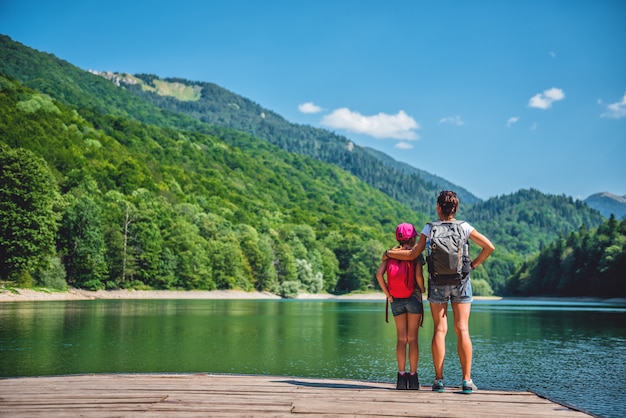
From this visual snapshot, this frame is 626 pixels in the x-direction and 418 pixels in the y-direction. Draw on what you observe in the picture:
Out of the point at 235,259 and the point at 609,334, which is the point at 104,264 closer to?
the point at 235,259

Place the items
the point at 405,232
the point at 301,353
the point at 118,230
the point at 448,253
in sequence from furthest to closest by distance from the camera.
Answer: the point at 118,230 → the point at 301,353 → the point at 405,232 → the point at 448,253

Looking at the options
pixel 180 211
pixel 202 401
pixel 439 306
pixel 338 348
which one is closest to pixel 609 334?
pixel 338 348

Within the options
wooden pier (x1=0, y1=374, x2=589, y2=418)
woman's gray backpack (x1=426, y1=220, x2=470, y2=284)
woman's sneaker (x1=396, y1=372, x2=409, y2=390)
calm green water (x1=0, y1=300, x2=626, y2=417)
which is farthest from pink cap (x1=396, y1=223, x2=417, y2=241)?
calm green water (x1=0, y1=300, x2=626, y2=417)

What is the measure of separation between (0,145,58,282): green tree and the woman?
2605 inches

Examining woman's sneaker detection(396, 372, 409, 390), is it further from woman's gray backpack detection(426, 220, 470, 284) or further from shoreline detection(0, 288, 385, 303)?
shoreline detection(0, 288, 385, 303)

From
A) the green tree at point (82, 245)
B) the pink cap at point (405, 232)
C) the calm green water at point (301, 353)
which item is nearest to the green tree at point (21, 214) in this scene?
the green tree at point (82, 245)

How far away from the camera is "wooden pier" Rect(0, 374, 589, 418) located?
7934 millimetres

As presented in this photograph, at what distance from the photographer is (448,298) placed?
32.9 ft

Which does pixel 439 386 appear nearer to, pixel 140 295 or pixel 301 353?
pixel 301 353

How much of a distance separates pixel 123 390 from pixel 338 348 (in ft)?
73.7

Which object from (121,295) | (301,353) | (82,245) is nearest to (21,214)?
(82,245)

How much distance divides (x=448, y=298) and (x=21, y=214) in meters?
68.0

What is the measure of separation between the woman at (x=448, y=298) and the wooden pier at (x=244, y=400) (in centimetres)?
51

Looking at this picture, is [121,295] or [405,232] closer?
[405,232]
